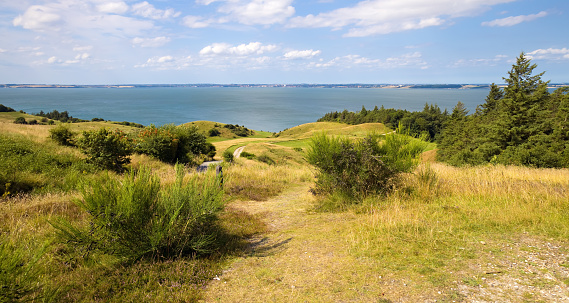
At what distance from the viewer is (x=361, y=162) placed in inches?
301

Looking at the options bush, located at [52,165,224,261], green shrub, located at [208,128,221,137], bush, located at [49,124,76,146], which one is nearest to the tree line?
bush, located at [52,165,224,261]

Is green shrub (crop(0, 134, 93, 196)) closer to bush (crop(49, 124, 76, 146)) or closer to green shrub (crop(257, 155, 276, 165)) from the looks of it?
bush (crop(49, 124, 76, 146))

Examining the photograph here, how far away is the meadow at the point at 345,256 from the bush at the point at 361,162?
0.39 meters

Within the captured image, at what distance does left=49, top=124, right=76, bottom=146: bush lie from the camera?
1997 centimetres

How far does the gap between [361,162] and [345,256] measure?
11.5 feet

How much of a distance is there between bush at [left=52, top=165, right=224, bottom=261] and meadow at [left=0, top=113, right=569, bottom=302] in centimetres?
19

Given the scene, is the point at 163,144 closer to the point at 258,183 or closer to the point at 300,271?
the point at 258,183

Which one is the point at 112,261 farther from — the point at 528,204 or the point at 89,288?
the point at 528,204

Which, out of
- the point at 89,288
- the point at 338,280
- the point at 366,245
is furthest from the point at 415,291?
the point at 89,288

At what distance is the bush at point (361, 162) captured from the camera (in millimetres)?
7582

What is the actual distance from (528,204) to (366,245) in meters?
4.24

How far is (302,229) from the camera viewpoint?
243 inches

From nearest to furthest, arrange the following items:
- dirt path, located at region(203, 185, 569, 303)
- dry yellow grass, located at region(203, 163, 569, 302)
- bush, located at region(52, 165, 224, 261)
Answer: dirt path, located at region(203, 185, 569, 303) < dry yellow grass, located at region(203, 163, 569, 302) < bush, located at region(52, 165, 224, 261)

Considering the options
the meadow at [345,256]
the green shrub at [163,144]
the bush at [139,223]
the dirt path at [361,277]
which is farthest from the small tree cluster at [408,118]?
the bush at [139,223]
